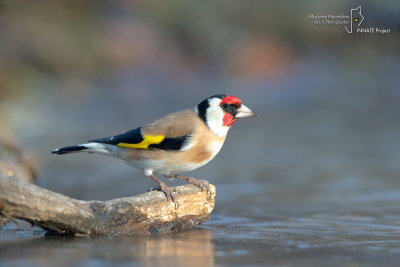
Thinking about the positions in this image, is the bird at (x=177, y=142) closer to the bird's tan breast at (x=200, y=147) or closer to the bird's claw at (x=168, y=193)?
the bird's tan breast at (x=200, y=147)

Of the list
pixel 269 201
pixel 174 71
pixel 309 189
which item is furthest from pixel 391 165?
pixel 174 71

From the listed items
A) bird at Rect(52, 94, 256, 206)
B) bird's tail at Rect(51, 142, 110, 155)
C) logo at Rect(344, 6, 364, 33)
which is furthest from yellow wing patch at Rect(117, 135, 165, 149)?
logo at Rect(344, 6, 364, 33)

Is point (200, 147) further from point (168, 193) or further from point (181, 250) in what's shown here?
point (181, 250)

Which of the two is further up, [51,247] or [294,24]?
[294,24]

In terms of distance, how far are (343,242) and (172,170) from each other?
6.32 feet

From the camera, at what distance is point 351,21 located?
25.8 metres

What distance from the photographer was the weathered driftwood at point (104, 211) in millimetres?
4977

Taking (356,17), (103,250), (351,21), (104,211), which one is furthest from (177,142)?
(356,17)

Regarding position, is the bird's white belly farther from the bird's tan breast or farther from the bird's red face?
the bird's red face

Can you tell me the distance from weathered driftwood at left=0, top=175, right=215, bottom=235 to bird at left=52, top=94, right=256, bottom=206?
30 centimetres

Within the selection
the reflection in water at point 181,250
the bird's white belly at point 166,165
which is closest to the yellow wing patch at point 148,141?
the bird's white belly at point 166,165

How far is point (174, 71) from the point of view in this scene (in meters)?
21.9

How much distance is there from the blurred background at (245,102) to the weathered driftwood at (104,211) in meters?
0.19

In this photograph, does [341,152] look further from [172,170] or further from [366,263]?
[366,263]
